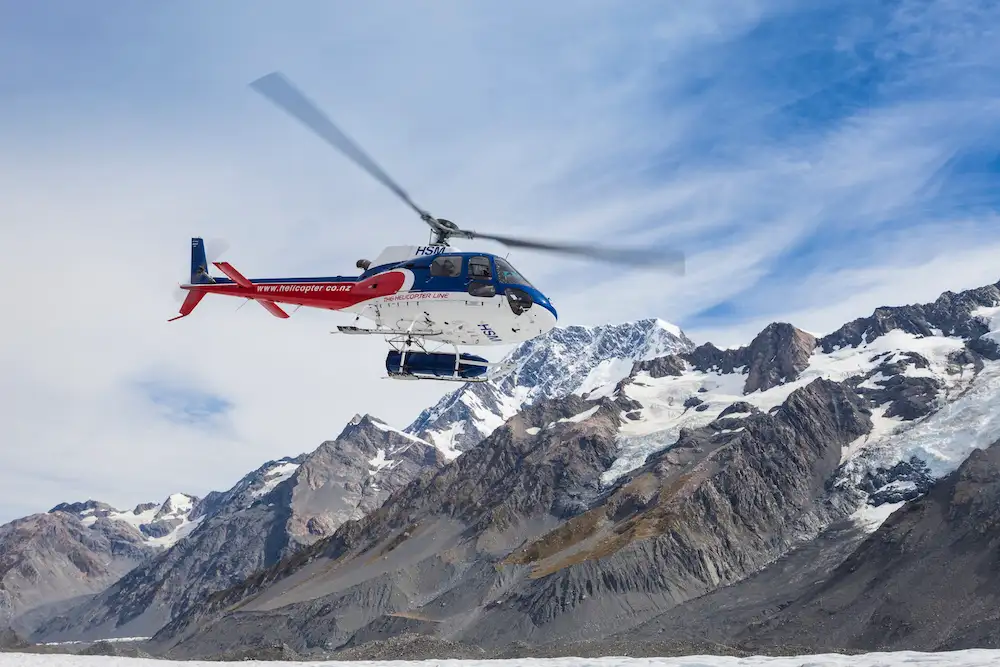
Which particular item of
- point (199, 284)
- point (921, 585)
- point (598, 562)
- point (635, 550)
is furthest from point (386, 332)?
point (635, 550)

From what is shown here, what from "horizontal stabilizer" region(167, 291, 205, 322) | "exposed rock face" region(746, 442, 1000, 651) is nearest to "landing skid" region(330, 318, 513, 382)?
"horizontal stabilizer" region(167, 291, 205, 322)

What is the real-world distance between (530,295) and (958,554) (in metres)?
103

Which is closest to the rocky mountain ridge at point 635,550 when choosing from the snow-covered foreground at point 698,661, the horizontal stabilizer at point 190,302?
the horizontal stabilizer at point 190,302

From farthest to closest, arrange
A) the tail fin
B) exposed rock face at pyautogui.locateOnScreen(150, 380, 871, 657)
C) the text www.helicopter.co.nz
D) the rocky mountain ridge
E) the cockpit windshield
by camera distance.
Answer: the rocky mountain ridge
exposed rock face at pyautogui.locateOnScreen(150, 380, 871, 657)
the tail fin
the text www.helicopter.co.nz
the cockpit windshield

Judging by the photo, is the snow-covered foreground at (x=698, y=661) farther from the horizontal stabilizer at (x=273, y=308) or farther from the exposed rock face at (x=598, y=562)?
the exposed rock face at (x=598, y=562)

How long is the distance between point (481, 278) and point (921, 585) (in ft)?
321

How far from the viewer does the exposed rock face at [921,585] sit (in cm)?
10106

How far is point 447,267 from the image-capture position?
3703 centimetres

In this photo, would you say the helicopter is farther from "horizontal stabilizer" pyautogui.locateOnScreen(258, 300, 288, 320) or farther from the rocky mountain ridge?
the rocky mountain ridge

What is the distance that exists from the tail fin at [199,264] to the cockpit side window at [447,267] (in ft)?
44.0

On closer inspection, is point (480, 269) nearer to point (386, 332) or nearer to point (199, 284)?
point (386, 332)

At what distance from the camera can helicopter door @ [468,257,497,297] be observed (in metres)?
36.1

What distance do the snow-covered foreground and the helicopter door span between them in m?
15.4

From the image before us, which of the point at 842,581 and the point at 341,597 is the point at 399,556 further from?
the point at 842,581
